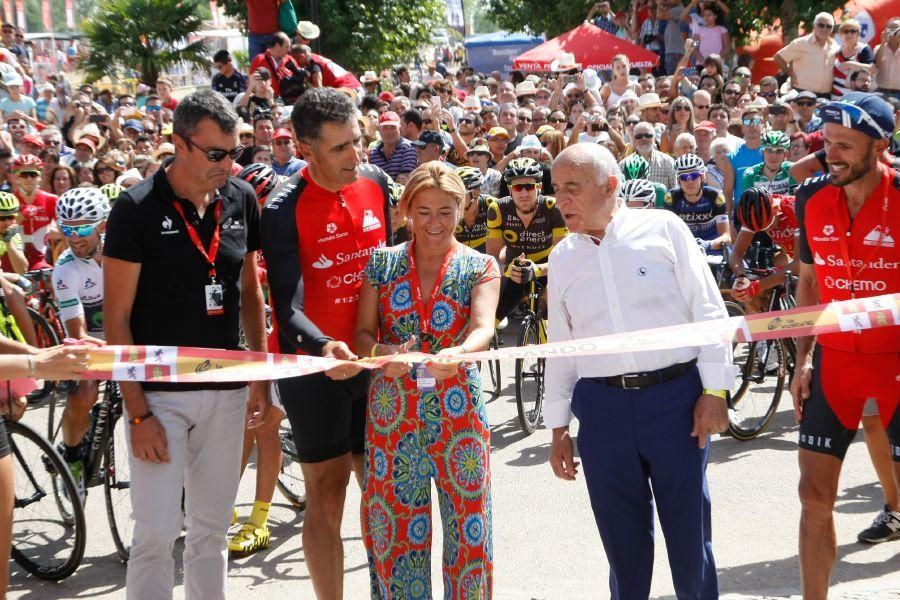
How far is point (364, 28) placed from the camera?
26250 mm

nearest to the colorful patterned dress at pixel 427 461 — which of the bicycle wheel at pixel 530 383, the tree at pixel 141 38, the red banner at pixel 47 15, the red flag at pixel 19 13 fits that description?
the bicycle wheel at pixel 530 383

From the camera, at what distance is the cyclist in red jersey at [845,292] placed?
4.47 metres

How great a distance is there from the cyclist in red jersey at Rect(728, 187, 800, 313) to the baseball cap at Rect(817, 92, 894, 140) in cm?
363

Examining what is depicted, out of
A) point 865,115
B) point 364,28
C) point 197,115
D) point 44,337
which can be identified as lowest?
point 44,337

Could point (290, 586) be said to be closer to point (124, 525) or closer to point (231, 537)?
point (231, 537)

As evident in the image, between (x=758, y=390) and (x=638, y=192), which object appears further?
(x=758, y=390)

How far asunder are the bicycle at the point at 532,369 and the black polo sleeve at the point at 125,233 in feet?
15.3

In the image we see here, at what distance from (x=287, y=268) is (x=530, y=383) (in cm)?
460

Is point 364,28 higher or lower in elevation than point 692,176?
higher

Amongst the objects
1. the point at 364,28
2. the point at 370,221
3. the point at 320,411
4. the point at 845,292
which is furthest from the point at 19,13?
the point at 845,292

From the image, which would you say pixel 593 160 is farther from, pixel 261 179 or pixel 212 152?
pixel 261 179

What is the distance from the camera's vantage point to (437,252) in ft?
14.6

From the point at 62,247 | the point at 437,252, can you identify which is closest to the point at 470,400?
the point at 437,252

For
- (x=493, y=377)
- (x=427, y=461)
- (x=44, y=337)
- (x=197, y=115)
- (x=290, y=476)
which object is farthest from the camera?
(x=493, y=377)
